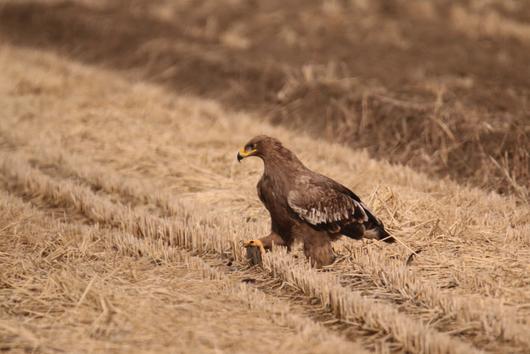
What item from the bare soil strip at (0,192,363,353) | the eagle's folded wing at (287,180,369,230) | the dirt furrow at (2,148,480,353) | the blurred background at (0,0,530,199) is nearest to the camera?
the bare soil strip at (0,192,363,353)

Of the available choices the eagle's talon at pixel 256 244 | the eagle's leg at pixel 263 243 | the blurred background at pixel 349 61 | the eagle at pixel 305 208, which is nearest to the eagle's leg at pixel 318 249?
the eagle at pixel 305 208

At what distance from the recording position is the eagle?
259 inches

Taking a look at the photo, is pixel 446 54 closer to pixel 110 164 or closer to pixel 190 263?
pixel 110 164

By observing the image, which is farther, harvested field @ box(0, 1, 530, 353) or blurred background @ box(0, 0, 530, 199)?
blurred background @ box(0, 0, 530, 199)

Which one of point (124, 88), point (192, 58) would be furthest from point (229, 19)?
point (124, 88)

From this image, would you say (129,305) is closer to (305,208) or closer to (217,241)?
(305,208)

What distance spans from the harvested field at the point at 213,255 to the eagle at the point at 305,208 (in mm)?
220

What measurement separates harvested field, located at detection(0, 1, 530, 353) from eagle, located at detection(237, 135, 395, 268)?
0.22m

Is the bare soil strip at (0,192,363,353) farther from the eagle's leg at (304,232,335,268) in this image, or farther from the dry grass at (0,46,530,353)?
the eagle's leg at (304,232,335,268)

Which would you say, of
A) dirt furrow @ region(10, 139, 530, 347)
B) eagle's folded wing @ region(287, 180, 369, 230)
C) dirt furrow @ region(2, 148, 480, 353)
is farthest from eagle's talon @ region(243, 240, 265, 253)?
dirt furrow @ region(10, 139, 530, 347)

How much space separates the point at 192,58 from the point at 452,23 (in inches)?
233

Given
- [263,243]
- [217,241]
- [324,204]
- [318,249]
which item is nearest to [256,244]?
[263,243]

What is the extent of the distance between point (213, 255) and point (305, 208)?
134 cm

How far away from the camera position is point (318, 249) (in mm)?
6824
